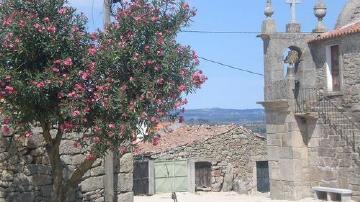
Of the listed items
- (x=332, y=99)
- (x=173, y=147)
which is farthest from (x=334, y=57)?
(x=173, y=147)

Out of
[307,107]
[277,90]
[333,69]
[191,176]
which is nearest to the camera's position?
[333,69]

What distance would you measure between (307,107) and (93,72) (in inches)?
544

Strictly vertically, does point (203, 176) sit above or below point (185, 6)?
below

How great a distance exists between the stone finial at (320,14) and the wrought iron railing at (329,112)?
2168mm

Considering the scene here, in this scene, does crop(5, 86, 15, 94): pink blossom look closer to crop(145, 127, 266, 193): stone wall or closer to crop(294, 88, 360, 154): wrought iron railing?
crop(294, 88, 360, 154): wrought iron railing

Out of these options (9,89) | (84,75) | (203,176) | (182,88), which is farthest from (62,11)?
(203,176)

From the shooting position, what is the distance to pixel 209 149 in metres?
31.3

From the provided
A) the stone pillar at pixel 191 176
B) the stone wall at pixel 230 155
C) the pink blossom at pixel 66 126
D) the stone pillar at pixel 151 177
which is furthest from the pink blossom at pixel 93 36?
the stone pillar at pixel 191 176

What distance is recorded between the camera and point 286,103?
20438 mm

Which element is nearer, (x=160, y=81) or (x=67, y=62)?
(x=67, y=62)

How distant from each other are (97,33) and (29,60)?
93 cm

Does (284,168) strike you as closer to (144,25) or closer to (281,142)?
(281,142)

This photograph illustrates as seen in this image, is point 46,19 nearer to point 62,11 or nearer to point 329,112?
point 62,11

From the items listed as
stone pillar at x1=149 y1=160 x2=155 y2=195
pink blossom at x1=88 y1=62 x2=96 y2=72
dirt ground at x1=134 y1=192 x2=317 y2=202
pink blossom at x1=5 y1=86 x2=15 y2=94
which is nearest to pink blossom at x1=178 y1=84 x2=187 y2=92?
pink blossom at x1=88 y1=62 x2=96 y2=72
